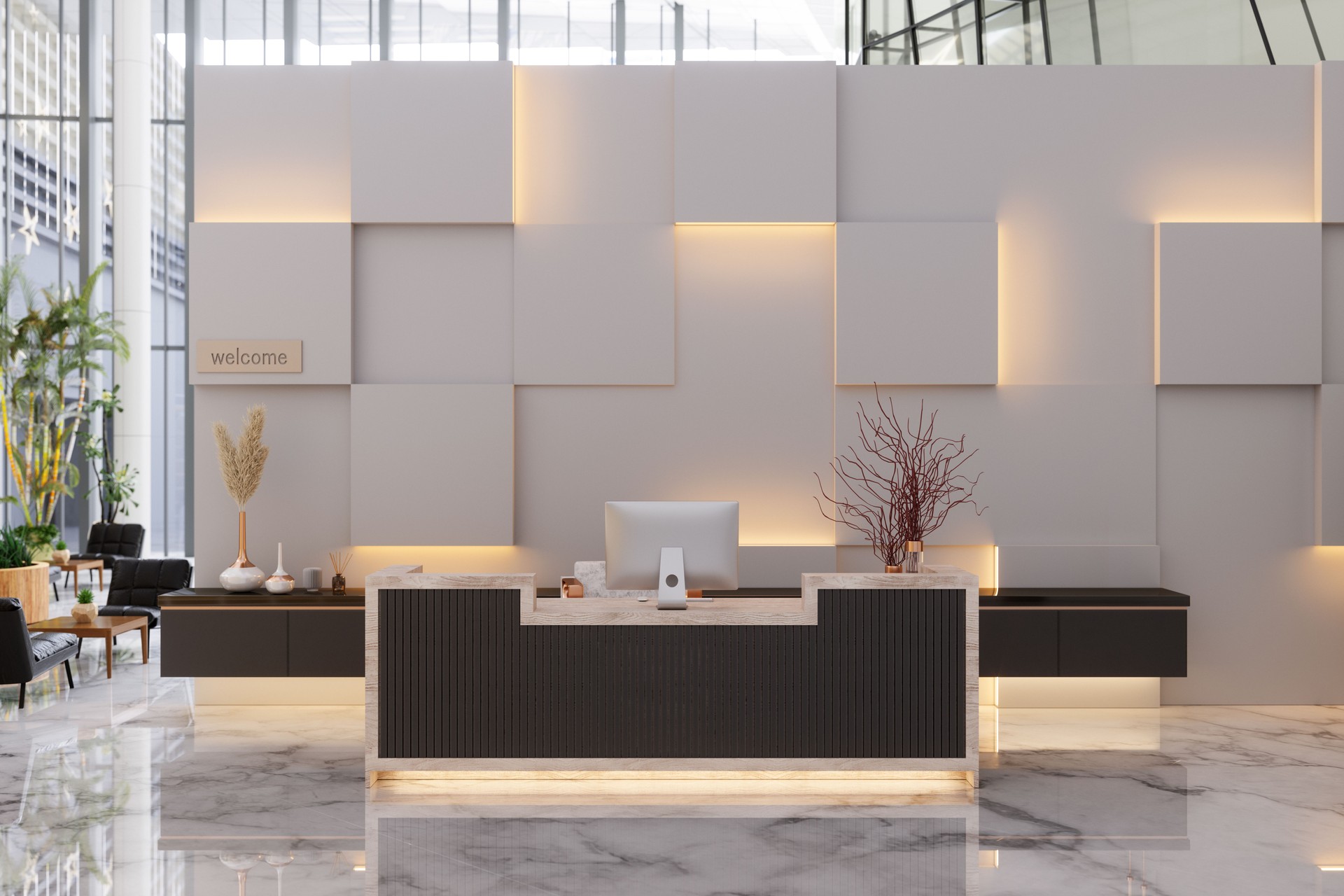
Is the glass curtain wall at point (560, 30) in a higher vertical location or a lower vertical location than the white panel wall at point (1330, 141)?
higher

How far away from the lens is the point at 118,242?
11734 millimetres

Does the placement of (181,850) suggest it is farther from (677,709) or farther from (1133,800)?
(1133,800)

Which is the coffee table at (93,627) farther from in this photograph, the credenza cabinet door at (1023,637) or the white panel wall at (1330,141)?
the white panel wall at (1330,141)

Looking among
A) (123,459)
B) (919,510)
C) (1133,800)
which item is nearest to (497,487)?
(919,510)

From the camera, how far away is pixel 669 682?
4480 mm

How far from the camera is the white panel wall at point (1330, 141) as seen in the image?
6250 mm

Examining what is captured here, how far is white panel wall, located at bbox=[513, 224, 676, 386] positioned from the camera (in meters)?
6.29

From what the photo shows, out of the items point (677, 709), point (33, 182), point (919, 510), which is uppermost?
point (33, 182)

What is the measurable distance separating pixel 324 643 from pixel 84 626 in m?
2.29

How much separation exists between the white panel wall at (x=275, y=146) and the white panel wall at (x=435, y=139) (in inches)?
8.1

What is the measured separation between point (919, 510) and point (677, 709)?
2.14m

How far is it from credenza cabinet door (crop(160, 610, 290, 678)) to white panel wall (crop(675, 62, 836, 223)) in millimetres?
3714

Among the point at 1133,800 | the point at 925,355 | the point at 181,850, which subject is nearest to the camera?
the point at 181,850

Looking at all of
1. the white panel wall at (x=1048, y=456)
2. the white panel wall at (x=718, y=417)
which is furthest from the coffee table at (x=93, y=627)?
the white panel wall at (x=1048, y=456)
